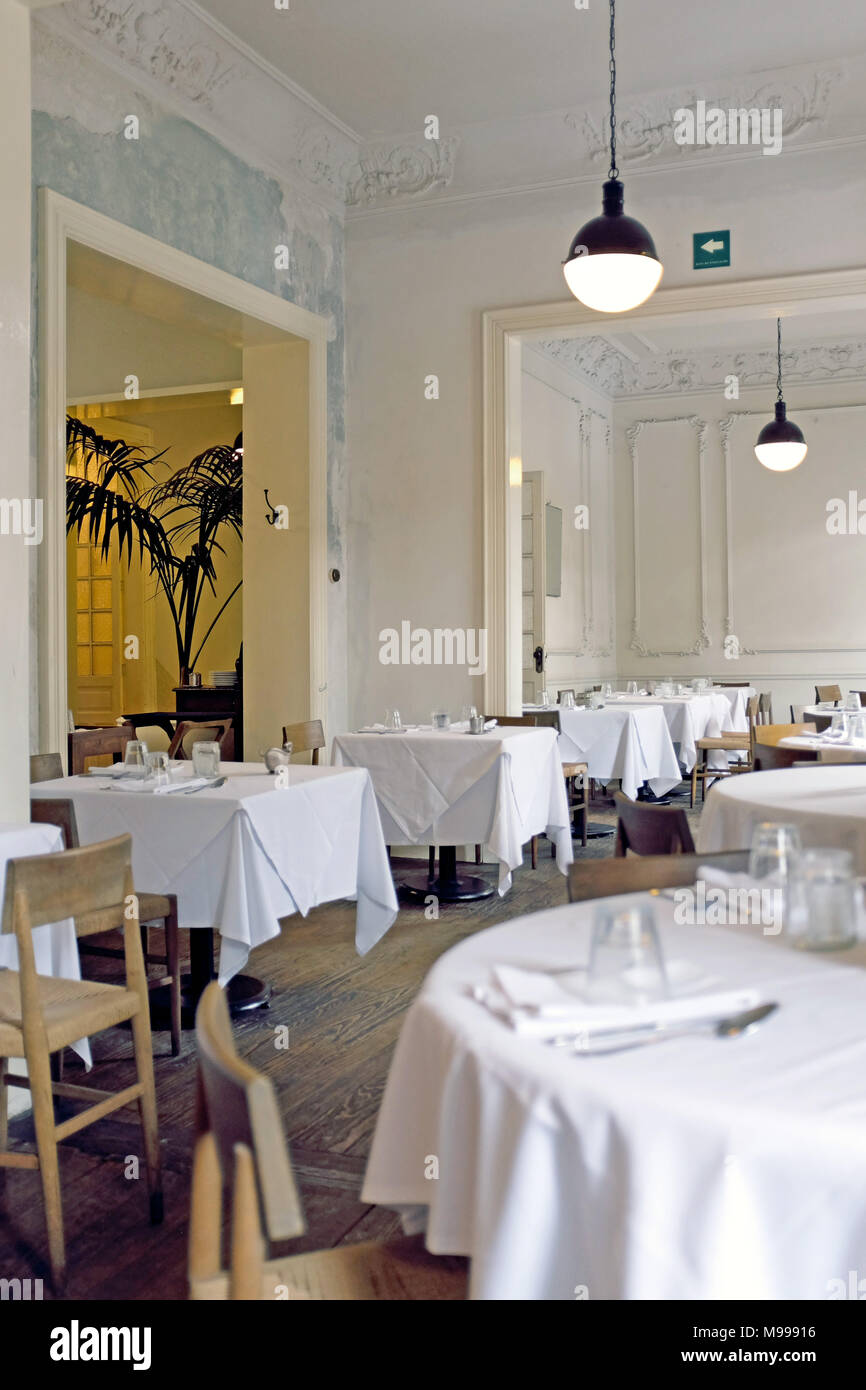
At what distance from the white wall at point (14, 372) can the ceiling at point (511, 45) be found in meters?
2.33

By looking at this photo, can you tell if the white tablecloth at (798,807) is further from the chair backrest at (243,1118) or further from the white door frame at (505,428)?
the white door frame at (505,428)

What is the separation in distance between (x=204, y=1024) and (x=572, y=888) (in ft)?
3.56

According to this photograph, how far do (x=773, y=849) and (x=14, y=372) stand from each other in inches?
99.2

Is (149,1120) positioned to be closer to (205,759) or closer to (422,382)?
(205,759)

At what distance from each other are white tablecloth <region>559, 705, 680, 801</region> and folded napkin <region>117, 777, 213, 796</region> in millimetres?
3753

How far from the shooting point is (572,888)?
2242 mm

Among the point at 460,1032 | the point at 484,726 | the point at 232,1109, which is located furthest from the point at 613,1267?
the point at 484,726

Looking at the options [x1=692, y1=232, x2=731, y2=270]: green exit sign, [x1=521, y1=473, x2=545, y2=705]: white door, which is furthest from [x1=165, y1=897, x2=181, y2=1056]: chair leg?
[x1=521, y1=473, x2=545, y2=705]: white door

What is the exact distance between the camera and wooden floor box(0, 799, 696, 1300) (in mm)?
2424

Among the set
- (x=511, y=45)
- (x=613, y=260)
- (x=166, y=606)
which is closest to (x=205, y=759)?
(x=613, y=260)

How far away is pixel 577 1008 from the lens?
4.69ft

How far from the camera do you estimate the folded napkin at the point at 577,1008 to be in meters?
1.38

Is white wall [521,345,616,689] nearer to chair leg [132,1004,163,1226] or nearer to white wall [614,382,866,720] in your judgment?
white wall [614,382,866,720]

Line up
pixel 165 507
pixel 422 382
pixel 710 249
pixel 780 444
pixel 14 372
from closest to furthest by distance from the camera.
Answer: pixel 14 372
pixel 710 249
pixel 422 382
pixel 780 444
pixel 165 507
